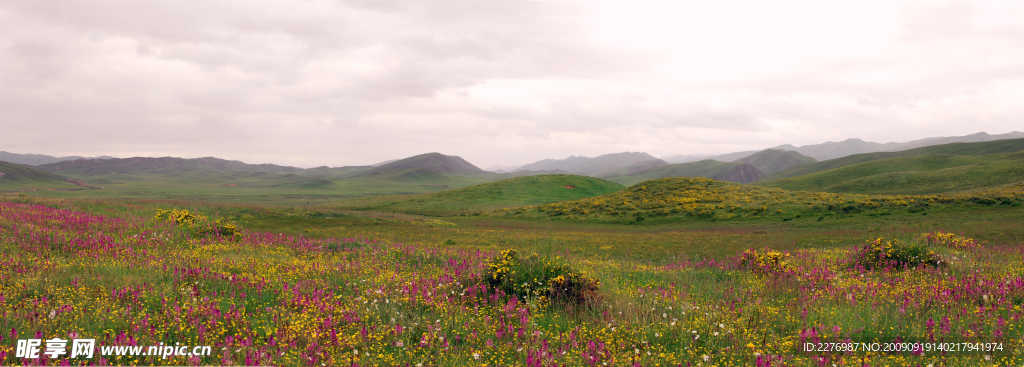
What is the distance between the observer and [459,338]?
5.66m

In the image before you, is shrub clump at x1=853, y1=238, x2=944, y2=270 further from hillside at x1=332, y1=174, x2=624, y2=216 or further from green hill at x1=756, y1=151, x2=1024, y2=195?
green hill at x1=756, y1=151, x2=1024, y2=195

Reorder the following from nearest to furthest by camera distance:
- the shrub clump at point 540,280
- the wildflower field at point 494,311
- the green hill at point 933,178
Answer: the wildflower field at point 494,311, the shrub clump at point 540,280, the green hill at point 933,178

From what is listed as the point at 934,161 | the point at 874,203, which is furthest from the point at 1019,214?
the point at 934,161

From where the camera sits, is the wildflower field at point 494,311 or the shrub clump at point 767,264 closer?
the wildflower field at point 494,311

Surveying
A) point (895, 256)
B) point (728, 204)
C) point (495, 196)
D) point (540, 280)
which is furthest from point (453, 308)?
point (495, 196)

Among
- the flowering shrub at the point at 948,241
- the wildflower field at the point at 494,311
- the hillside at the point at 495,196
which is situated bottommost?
the hillside at the point at 495,196

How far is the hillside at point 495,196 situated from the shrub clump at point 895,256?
61051mm

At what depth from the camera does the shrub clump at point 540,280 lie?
25.3 feet

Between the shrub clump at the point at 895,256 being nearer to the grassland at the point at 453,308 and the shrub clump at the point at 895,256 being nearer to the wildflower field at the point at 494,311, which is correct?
the wildflower field at the point at 494,311

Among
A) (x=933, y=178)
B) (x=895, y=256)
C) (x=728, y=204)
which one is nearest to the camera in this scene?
(x=895, y=256)

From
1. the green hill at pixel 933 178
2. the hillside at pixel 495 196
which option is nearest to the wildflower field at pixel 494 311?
the hillside at pixel 495 196

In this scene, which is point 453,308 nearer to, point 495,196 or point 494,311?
point 494,311

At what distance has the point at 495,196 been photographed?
3782 inches

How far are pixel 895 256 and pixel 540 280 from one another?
11025mm
